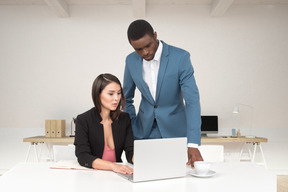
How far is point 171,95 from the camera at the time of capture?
1900 mm

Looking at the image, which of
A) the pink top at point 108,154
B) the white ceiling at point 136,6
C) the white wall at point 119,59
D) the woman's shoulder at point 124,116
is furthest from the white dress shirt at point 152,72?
the white wall at point 119,59

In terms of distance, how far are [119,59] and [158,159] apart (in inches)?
163

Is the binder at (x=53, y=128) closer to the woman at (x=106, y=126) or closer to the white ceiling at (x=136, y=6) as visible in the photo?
the white ceiling at (x=136, y=6)

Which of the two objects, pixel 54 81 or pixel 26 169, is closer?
pixel 26 169

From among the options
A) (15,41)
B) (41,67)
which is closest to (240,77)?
(41,67)

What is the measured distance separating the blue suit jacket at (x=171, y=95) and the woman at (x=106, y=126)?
0.43ft

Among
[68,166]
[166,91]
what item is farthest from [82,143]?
[166,91]

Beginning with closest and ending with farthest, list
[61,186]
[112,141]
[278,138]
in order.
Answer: [61,186] → [112,141] → [278,138]

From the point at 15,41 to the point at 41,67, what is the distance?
24.3 inches

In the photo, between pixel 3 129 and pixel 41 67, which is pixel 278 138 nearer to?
pixel 41 67

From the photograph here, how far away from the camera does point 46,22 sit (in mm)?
5375

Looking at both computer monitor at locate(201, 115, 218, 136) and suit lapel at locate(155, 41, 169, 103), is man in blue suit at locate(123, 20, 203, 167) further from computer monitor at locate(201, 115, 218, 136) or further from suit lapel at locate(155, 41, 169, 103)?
computer monitor at locate(201, 115, 218, 136)

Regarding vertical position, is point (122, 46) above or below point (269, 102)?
above

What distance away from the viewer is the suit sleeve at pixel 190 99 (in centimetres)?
176
